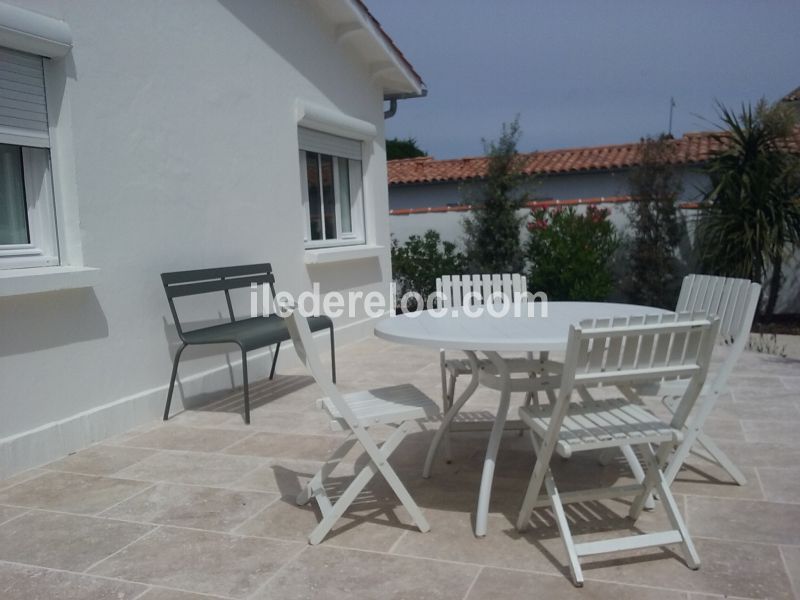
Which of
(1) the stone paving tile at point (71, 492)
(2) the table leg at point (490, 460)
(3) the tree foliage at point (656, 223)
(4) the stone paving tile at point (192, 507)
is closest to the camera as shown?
(2) the table leg at point (490, 460)

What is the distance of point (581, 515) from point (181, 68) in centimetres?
419

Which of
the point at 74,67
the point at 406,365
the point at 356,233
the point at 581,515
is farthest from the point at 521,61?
the point at 581,515

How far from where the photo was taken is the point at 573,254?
9523 millimetres

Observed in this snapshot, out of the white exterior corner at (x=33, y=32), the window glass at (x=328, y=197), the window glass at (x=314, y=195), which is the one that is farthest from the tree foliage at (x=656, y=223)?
the white exterior corner at (x=33, y=32)

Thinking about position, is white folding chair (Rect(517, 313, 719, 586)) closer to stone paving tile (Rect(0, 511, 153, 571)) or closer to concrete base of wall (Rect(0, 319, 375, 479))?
stone paving tile (Rect(0, 511, 153, 571))

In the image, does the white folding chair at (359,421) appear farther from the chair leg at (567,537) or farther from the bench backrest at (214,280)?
the bench backrest at (214,280)

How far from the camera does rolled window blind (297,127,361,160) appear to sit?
282 inches

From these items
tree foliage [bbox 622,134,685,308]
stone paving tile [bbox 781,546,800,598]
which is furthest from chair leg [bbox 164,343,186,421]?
tree foliage [bbox 622,134,685,308]

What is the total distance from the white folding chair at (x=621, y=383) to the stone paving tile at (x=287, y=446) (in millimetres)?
1605

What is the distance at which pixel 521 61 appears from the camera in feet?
63.2

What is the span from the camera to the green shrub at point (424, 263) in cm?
1068

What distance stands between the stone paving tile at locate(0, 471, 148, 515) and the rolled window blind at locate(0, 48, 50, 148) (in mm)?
1884

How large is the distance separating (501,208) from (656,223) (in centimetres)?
217

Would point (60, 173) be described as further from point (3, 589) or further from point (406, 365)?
point (406, 365)
